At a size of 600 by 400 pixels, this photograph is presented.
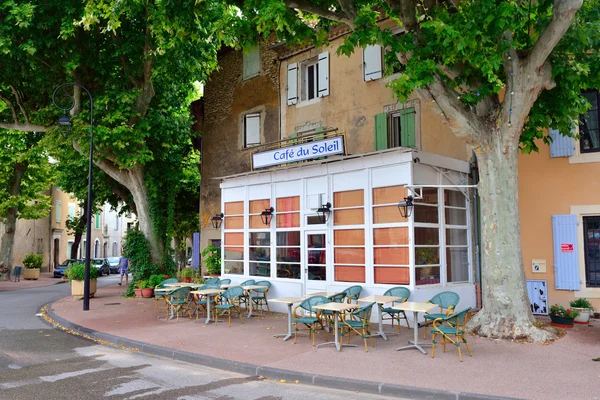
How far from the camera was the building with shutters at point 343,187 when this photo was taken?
11625mm

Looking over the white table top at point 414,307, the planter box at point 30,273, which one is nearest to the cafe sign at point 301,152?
the white table top at point 414,307

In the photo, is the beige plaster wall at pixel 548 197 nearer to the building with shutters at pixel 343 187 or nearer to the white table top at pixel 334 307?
the building with shutters at pixel 343 187

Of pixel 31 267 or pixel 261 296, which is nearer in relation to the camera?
pixel 261 296

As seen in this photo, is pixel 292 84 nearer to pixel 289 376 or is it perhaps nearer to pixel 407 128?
pixel 407 128

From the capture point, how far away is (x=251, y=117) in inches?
750

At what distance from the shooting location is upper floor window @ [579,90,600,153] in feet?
37.7

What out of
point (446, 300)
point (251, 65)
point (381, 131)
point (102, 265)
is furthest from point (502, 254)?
point (102, 265)

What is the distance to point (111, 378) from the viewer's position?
7246 mm

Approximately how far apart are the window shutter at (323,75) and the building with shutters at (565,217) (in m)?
7.01

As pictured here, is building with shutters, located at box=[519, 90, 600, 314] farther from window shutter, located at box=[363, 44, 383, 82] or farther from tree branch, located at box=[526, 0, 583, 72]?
window shutter, located at box=[363, 44, 383, 82]

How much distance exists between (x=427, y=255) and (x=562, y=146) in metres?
4.08

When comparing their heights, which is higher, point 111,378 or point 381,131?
point 381,131

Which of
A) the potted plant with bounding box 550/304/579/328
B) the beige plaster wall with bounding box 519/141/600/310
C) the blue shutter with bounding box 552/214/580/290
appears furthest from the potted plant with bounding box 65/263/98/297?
the blue shutter with bounding box 552/214/580/290

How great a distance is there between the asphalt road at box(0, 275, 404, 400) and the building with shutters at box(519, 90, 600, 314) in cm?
728
